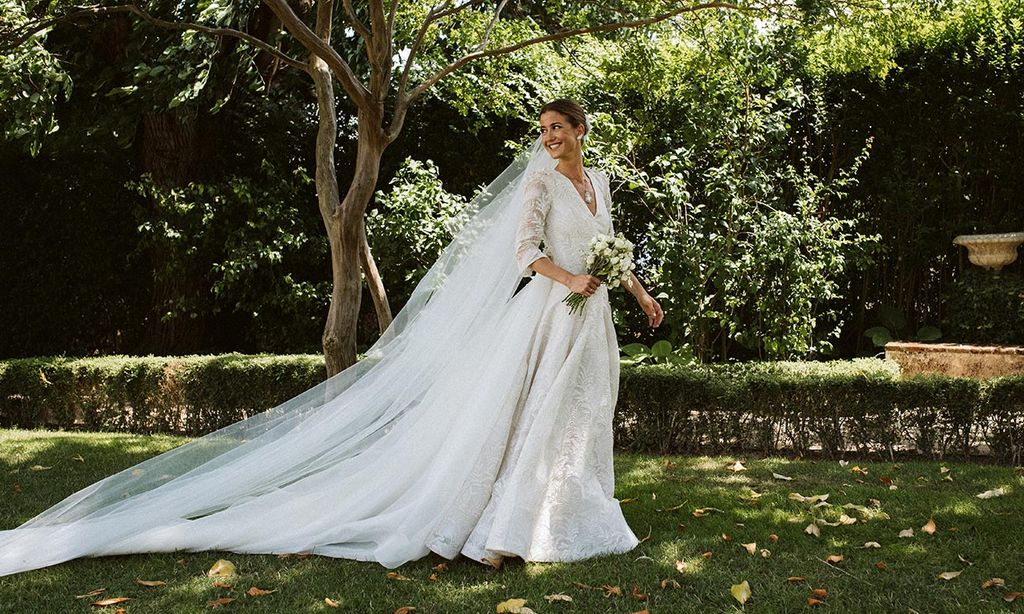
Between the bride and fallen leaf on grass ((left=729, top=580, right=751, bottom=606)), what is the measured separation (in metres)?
0.70

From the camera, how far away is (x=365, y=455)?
4.84 meters

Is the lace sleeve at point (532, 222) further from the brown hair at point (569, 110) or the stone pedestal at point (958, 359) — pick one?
the stone pedestal at point (958, 359)

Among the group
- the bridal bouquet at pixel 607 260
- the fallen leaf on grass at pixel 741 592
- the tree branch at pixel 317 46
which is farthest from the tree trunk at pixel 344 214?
the fallen leaf on grass at pixel 741 592

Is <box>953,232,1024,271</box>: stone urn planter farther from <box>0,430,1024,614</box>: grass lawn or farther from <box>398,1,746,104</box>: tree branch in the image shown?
<box>0,430,1024,614</box>: grass lawn

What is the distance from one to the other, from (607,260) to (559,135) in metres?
0.71

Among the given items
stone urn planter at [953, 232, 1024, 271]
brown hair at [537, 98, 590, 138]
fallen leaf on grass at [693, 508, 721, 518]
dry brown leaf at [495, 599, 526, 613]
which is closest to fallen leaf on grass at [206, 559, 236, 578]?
dry brown leaf at [495, 599, 526, 613]

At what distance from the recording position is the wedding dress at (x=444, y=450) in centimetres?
431

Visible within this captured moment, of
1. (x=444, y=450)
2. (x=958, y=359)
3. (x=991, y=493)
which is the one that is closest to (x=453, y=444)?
(x=444, y=450)

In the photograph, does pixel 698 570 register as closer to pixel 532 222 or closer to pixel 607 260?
pixel 607 260

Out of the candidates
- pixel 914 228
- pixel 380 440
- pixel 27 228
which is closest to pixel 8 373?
pixel 27 228

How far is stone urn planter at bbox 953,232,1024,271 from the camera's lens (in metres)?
9.91

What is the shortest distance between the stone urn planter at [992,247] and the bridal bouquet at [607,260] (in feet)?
23.3

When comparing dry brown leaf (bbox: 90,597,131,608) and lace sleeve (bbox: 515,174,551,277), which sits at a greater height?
lace sleeve (bbox: 515,174,551,277)

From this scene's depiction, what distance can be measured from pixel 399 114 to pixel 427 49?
244 centimetres
